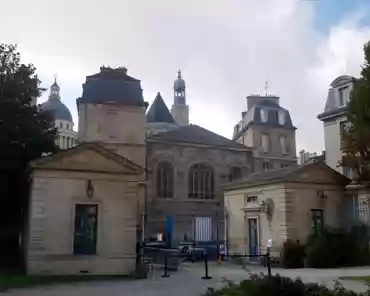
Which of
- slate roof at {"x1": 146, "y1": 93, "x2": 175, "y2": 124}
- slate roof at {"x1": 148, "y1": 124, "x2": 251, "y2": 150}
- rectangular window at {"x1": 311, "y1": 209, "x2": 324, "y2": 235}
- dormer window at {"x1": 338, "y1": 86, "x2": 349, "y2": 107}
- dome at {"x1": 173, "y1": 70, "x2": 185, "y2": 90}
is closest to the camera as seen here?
rectangular window at {"x1": 311, "y1": 209, "x2": 324, "y2": 235}

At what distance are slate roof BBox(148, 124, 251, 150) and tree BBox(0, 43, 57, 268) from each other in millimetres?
17090

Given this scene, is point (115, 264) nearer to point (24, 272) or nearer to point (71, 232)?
point (71, 232)

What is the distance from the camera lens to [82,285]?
13.7 meters

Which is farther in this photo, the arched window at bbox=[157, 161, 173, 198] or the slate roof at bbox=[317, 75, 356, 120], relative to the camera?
the arched window at bbox=[157, 161, 173, 198]

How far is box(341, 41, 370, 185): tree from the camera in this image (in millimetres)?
16531

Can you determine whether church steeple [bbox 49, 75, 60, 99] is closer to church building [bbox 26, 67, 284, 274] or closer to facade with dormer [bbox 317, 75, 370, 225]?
church building [bbox 26, 67, 284, 274]

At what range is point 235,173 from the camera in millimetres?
41031

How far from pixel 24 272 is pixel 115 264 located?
120 inches

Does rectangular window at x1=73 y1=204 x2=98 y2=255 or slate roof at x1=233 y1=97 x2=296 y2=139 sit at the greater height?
slate roof at x1=233 y1=97 x2=296 y2=139

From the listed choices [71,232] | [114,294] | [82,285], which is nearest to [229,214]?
[71,232]

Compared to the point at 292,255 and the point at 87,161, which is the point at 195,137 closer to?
the point at 292,255

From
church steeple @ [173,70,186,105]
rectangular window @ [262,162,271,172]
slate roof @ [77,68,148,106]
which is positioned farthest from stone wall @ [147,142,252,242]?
church steeple @ [173,70,186,105]

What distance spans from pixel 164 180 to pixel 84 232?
21.6m

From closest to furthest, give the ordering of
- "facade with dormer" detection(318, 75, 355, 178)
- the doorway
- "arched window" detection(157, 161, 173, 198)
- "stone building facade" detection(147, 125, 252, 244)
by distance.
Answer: the doorway
"facade with dormer" detection(318, 75, 355, 178)
"stone building facade" detection(147, 125, 252, 244)
"arched window" detection(157, 161, 173, 198)
